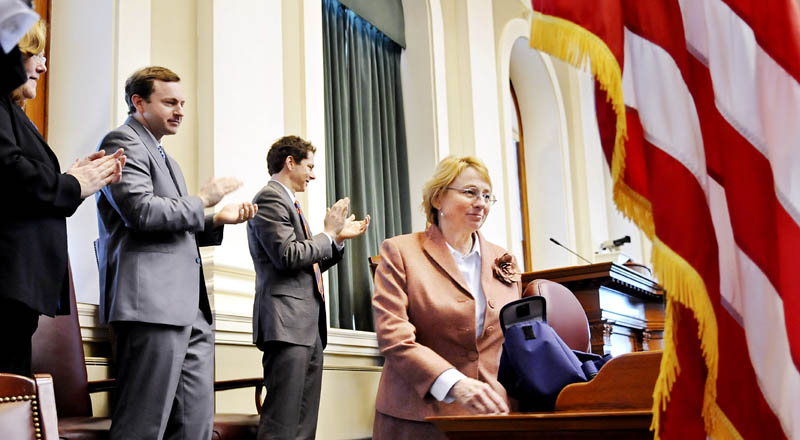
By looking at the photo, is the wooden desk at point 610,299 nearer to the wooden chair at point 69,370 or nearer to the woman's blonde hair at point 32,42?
the wooden chair at point 69,370

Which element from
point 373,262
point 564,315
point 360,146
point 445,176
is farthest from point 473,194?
point 360,146

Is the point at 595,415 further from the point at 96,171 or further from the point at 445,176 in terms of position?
the point at 96,171

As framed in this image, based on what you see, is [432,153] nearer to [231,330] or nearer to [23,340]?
[231,330]

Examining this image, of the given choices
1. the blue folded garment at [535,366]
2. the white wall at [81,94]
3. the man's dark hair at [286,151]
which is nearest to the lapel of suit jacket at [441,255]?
the blue folded garment at [535,366]

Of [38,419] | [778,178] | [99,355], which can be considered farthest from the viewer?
[99,355]

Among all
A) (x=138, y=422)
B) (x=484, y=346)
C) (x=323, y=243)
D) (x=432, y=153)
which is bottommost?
(x=138, y=422)

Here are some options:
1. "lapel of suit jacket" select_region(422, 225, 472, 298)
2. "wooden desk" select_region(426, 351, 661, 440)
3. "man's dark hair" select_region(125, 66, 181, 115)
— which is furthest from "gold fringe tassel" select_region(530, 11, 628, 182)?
"man's dark hair" select_region(125, 66, 181, 115)

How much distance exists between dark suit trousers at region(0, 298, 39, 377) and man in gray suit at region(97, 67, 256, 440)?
37cm

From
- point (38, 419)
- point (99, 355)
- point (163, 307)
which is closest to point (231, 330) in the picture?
point (99, 355)

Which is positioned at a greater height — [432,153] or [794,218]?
[432,153]

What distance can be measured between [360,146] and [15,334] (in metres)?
3.65

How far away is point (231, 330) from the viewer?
3.78 meters

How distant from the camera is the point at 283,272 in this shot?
3.21m

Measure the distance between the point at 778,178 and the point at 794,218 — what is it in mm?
71
